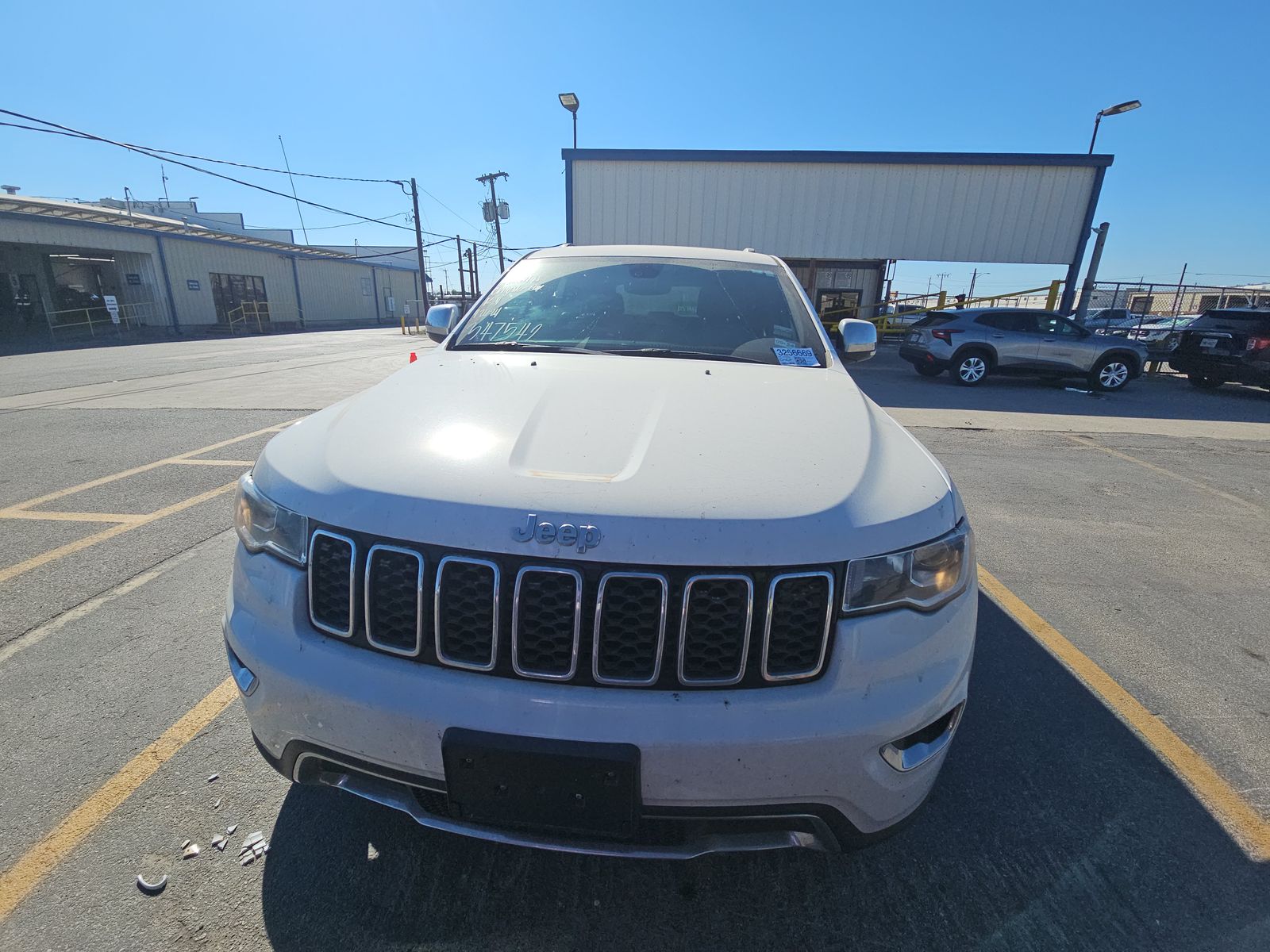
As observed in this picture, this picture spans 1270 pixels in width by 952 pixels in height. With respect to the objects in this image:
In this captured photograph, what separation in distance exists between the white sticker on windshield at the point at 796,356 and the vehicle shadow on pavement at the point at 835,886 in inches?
61.6

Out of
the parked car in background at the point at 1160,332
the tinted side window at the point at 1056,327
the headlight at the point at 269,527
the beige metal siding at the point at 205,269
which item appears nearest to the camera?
the headlight at the point at 269,527

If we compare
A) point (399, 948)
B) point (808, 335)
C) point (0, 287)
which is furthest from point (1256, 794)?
point (0, 287)

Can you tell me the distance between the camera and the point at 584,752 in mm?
1238

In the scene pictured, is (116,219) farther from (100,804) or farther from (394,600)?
(394,600)

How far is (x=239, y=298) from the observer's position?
32781mm

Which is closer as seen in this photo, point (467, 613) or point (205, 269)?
point (467, 613)

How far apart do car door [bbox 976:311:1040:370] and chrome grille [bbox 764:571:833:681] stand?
13037mm

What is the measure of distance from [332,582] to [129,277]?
35014 millimetres

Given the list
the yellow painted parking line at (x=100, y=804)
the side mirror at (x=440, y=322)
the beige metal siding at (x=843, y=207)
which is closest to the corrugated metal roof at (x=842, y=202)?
the beige metal siding at (x=843, y=207)

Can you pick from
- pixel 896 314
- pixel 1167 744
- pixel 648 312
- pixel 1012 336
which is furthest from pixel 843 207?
pixel 1167 744

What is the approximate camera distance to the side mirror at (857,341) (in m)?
2.94

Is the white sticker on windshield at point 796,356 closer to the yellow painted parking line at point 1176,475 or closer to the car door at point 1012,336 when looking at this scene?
the yellow painted parking line at point 1176,475

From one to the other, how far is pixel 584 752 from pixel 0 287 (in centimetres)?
3690

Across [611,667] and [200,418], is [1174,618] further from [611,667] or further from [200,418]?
[200,418]
